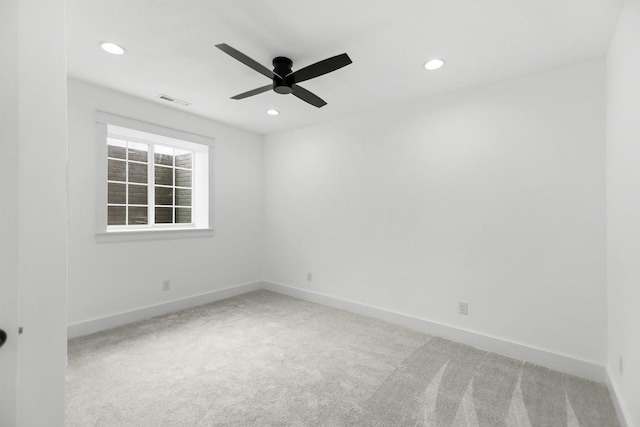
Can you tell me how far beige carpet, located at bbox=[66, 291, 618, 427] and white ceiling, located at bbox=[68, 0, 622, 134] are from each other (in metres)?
2.57

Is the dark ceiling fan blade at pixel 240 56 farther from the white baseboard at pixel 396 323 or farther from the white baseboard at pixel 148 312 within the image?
the white baseboard at pixel 148 312

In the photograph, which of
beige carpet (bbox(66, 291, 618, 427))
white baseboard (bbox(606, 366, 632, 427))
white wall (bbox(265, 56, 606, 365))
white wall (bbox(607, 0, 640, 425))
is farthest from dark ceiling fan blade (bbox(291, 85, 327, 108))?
white baseboard (bbox(606, 366, 632, 427))

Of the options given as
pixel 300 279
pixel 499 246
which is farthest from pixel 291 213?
pixel 499 246

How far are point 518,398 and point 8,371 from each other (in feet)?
8.86

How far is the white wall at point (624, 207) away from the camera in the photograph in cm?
160

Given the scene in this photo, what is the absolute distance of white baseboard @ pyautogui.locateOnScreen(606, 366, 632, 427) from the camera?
1.71 metres

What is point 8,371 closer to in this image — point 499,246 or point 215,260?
point 499,246

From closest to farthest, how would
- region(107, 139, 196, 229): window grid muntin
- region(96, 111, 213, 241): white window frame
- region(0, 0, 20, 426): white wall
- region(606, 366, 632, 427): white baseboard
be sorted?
region(0, 0, 20, 426): white wall, region(606, 366, 632, 427): white baseboard, region(96, 111, 213, 241): white window frame, region(107, 139, 196, 229): window grid muntin

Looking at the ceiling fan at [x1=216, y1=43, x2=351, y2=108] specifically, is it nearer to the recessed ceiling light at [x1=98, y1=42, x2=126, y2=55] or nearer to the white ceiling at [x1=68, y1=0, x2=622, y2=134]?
the white ceiling at [x1=68, y1=0, x2=622, y2=134]

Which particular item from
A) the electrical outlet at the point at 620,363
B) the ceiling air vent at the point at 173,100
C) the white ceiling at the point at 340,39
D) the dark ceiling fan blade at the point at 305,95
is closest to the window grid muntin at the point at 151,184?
the ceiling air vent at the point at 173,100

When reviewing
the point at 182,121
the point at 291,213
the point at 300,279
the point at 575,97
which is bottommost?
the point at 300,279

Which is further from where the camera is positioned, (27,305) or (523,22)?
(523,22)

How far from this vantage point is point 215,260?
422 centimetres

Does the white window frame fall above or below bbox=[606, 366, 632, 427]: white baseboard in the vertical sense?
above
